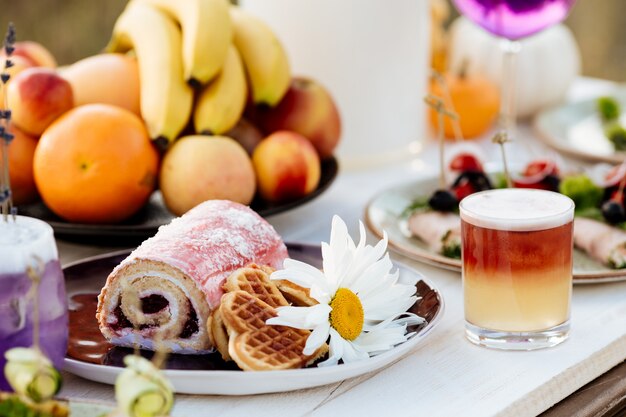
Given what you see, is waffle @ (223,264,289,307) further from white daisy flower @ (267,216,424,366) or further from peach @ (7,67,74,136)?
peach @ (7,67,74,136)

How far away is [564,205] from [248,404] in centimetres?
31

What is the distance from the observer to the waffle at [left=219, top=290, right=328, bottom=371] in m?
0.67

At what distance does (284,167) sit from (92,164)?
0.22 m

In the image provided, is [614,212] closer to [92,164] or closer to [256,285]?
[256,285]

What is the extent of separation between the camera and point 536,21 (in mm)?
1215

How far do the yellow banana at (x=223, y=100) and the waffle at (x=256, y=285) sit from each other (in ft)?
1.13

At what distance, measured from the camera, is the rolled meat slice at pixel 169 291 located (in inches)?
27.7

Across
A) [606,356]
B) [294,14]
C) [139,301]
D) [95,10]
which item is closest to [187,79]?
[294,14]

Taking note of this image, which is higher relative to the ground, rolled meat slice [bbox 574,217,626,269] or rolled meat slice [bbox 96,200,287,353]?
rolled meat slice [bbox 96,200,287,353]

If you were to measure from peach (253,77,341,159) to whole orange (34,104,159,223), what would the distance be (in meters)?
0.23

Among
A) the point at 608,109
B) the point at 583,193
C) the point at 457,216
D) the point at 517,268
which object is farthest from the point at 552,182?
the point at 608,109

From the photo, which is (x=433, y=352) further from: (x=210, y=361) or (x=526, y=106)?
(x=526, y=106)

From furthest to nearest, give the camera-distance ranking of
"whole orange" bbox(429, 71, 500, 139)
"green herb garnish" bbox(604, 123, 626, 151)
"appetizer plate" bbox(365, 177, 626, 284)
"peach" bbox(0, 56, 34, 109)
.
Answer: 1. "whole orange" bbox(429, 71, 500, 139)
2. "green herb garnish" bbox(604, 123, 626, 151)
3. "peach" bbox(0, 56, 34, 109)
4. "appetizer plate" bbox(365, 177, 626, 284)

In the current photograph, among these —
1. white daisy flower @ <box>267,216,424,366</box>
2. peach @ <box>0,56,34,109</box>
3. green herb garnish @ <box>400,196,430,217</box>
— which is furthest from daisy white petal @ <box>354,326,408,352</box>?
peach @ <box>0,56,34,109</box>
